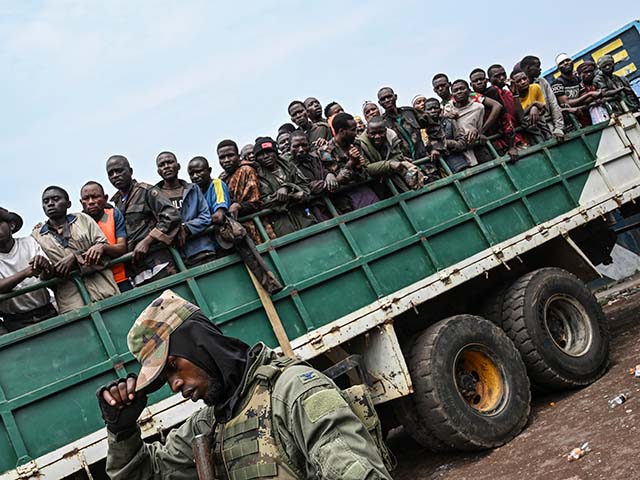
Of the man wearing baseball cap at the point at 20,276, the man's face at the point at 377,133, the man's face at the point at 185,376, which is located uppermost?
the man's face at the point at 377,133

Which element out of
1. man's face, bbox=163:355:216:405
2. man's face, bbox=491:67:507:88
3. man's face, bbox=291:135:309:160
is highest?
man's face, bbox=491:67:507:88

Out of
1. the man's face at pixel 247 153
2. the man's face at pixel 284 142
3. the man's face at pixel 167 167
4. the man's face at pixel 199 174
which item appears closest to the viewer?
the man's face at pixel 167 167

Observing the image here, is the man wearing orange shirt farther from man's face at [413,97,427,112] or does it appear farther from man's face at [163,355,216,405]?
man's face at [413,97,427,112]

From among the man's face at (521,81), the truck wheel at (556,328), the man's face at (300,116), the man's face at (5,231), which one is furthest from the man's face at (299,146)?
the man's face at (521,81)

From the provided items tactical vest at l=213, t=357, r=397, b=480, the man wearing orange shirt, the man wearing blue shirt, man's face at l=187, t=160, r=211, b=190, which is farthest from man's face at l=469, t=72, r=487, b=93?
tactical vest at l=213, t=357, r=397, b=480

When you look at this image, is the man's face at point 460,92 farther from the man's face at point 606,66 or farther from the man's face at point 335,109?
the man's face at point 606,66

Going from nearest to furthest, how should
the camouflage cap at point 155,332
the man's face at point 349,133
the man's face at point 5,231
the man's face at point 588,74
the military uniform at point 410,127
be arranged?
1. the camouflage cap at point 155,332
2. the man's face at point 5,231
3. the man's face at point 349,133
4. the military uniform at point 410,127
5. the man's face at point 588,74

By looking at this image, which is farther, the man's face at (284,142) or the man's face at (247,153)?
→ the man's face at (284,142)

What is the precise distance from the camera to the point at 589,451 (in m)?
3.83

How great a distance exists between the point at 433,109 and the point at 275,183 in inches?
89.1

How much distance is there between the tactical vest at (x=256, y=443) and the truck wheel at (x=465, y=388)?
8.81 ft

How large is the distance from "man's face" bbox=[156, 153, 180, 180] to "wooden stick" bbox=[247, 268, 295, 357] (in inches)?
45.2

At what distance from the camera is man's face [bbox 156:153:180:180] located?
4844 millimetres

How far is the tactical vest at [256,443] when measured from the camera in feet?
6.11
